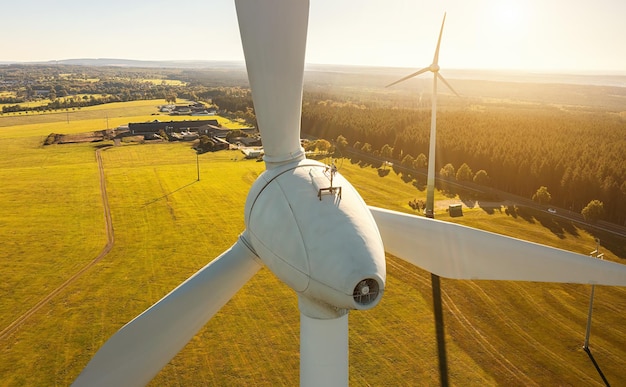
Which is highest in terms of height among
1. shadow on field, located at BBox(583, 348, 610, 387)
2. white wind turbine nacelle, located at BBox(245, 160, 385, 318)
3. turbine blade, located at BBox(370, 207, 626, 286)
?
white wind turbine nacelle, located at BBox(245, 160, 385, 318)

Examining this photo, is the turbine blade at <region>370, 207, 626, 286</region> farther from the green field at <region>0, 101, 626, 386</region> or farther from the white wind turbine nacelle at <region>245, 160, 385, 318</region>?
the green field at <region>0, 101, 626, 386</region>

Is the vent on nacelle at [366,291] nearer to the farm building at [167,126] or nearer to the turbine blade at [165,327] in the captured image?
the turbine blade at [165,327]

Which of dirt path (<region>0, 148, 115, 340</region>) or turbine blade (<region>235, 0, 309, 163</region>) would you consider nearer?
turbine blade (<region>235, 0, 309, 163</region>)

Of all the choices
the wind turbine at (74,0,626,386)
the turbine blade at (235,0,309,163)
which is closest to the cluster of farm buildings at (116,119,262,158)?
the wind turbine at (74,0,626,386)

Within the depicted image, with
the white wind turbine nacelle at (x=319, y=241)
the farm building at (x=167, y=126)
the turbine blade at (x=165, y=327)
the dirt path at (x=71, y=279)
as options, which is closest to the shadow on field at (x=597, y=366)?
the white wind turbine nacelle at (x=319, y=241)

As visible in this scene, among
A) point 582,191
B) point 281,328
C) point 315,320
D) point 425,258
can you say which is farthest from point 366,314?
point 582,191
